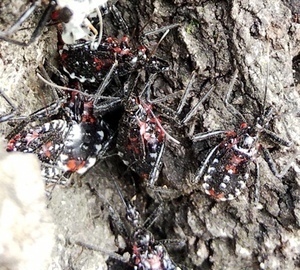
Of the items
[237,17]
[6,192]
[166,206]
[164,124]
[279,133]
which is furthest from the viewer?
[166,206]

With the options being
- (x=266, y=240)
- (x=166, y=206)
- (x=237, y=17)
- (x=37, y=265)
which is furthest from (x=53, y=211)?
(x=237, y=17)

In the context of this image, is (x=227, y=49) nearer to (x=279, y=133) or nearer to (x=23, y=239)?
(x=279, y=133)

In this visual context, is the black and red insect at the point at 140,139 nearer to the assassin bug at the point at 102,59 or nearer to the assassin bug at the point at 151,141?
the assassin bug at the point at 151,141

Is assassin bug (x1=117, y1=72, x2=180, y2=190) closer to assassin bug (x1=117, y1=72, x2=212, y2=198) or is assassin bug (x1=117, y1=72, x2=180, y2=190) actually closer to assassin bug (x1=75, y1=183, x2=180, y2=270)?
assassin bug (x1=117, y1=72, x2=212, y2=198)

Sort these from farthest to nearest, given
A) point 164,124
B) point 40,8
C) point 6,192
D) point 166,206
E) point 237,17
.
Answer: point 166,206, point 164,124, point 237,17, point 40,8, point 6,192

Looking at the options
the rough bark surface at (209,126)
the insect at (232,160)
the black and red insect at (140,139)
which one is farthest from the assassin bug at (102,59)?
the insect at (232,160)

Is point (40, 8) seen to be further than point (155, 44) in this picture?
No

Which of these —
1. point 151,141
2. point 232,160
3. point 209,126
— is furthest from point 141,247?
point 209,126

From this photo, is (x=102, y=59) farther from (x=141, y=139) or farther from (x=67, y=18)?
(x=67, y=18)
